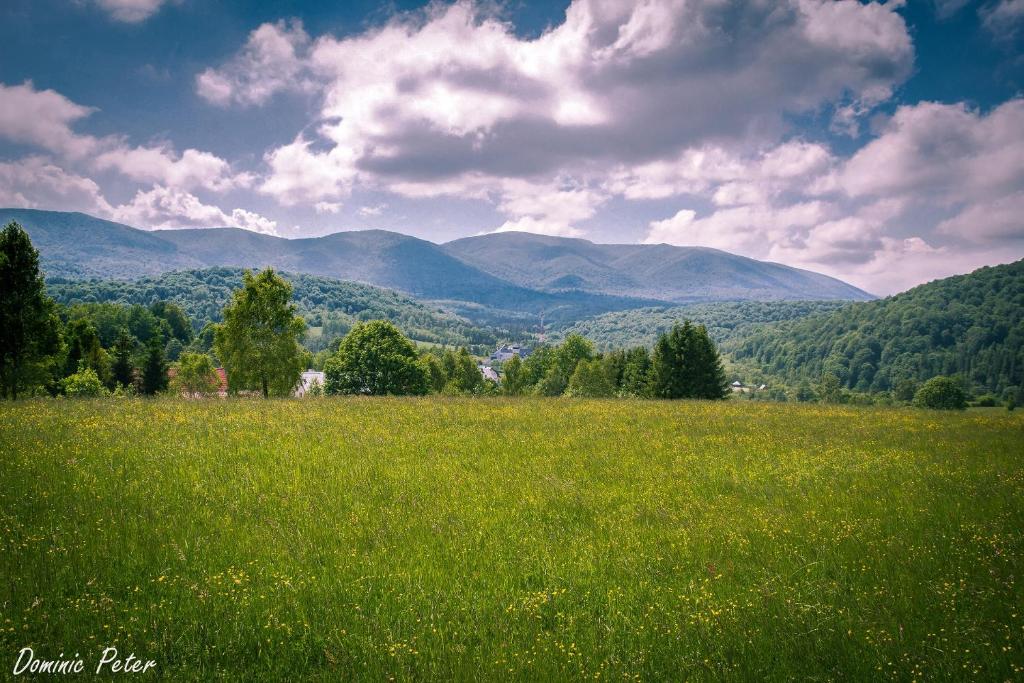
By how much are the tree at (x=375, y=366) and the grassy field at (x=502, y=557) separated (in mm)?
39813

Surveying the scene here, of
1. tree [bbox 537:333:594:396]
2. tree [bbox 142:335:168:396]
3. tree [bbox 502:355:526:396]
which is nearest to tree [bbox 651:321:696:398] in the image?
tree [bbox 537:333:594:396]

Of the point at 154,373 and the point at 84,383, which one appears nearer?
the point at 84,383

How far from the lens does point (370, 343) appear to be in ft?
182

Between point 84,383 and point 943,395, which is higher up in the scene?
point 943,395

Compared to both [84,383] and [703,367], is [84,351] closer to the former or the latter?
[84,383]

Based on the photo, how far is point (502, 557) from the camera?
25.9 ft

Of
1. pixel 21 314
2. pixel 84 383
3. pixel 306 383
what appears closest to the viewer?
pixel 21 314

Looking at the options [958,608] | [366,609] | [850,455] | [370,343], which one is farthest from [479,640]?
[370,343]

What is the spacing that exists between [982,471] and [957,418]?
1147 centimetres

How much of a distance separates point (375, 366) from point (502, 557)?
161 ft

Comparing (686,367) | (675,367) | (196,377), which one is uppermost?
(686,367)

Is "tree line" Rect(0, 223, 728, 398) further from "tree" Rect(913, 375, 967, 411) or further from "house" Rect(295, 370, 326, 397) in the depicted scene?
"tree" Rect(913, 375, 967, 411)

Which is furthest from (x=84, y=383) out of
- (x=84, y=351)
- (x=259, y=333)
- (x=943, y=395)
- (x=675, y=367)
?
(x=943, y=395)

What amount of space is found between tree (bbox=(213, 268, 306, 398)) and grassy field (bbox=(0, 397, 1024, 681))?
17984 mm
